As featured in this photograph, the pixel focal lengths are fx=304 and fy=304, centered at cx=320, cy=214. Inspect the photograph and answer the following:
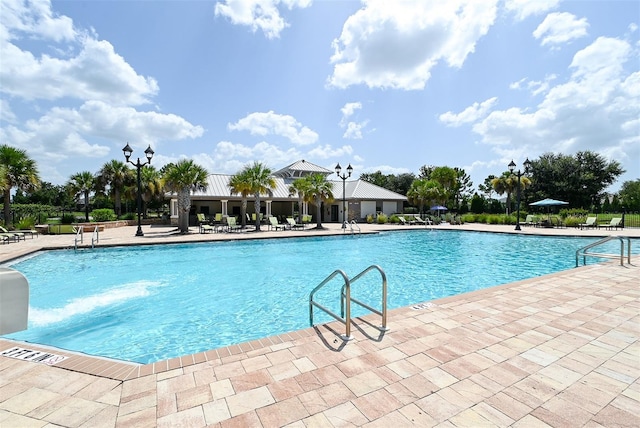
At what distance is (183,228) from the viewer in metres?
19.8

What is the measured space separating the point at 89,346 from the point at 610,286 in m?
10.7

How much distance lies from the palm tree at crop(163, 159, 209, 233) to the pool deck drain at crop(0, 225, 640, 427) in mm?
16236

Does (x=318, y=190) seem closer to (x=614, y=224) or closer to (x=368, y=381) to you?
(x=368, y=381)

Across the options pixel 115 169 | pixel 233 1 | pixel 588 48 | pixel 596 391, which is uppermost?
pixel 233 1

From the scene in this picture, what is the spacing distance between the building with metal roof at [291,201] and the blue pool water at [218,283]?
11268mm

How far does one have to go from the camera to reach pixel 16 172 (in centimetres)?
1888

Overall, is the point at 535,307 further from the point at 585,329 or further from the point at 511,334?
the point at 511,334

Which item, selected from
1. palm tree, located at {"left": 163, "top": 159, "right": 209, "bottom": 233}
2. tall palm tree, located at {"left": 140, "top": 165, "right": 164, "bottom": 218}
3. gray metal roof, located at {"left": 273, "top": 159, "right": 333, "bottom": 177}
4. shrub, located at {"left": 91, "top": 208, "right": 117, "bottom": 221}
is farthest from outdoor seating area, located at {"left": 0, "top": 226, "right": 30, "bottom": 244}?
gray metal roof, located at {"left": 273, "top": 159, "right": 333, "bottom": 177}

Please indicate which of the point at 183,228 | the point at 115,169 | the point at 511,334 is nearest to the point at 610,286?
the point at 511,334

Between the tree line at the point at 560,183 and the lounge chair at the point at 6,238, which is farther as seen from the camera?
the tree line at the point at 560,183

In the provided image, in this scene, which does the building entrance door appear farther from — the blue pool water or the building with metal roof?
the blue pool water

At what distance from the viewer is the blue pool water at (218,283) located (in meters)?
5.89

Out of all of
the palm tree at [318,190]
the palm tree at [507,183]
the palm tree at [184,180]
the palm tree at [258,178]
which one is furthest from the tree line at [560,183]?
the palm tree at [184,180]

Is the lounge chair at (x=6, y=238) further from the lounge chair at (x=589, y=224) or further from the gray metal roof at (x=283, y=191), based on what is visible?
the lounge chair at (x=589, y=224)
